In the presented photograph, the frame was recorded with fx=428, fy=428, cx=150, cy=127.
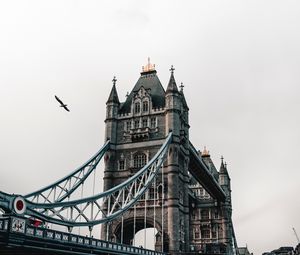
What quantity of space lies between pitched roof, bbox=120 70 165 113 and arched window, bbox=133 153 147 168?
25.1 feet

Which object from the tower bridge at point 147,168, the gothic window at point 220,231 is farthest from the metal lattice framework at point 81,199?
the gothic window at point 220,231

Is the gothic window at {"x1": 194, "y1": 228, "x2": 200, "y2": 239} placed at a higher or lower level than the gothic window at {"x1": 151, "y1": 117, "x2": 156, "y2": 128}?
lower

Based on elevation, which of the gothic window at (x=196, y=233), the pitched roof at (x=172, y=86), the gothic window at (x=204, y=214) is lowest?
the gothic window at (x=196, y=233)

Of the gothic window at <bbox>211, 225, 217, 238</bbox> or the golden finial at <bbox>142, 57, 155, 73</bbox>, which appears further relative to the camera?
the gothic window at <bbox>211, 225, 217, 238</bbox>

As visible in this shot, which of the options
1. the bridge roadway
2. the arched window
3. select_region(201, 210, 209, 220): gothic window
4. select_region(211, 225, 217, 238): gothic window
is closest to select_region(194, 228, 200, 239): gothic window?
select_region(201, 210, 209, 220): gothic window

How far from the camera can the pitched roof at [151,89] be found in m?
62.1

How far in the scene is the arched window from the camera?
58500mm

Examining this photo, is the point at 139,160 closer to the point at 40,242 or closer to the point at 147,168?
the point at 147,168

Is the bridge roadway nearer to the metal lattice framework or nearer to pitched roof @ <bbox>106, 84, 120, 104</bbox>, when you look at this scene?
the metal lattice framework

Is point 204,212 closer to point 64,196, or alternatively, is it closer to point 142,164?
point 142,164

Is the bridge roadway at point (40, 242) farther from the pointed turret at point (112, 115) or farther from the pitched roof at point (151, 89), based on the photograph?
the pitched roof at point (151, 89)

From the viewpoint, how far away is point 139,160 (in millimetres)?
58812

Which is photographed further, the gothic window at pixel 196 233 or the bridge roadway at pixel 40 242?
the gothic window at pixel 196 233

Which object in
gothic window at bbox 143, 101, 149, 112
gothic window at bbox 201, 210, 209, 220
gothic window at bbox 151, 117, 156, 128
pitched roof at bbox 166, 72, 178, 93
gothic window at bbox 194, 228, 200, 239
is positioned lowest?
gothic window at bbox 194, 228, 200, 239
